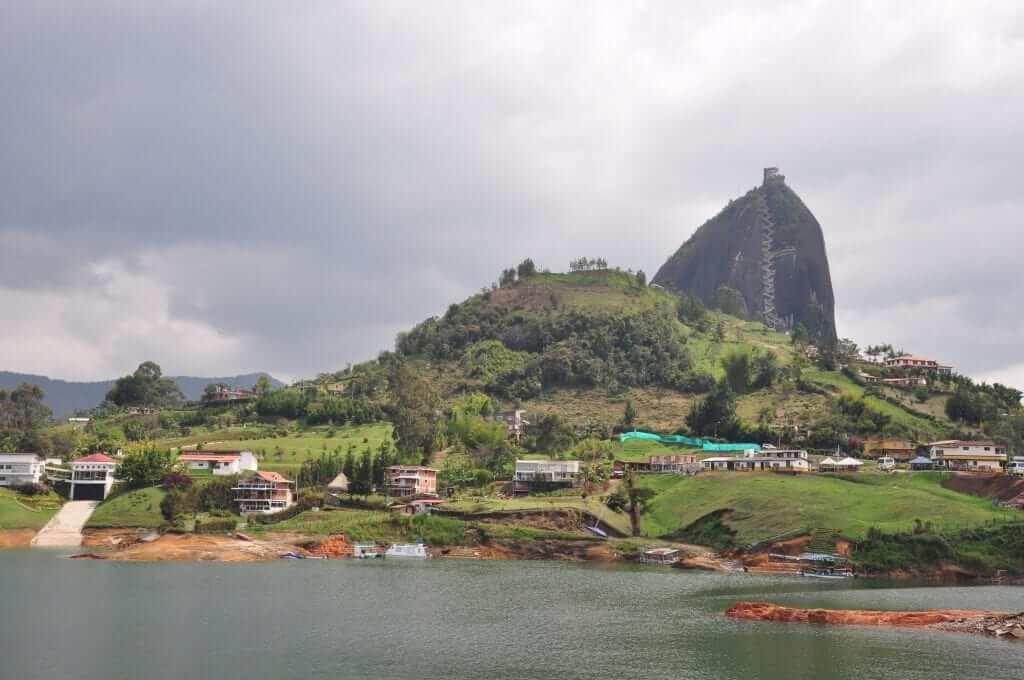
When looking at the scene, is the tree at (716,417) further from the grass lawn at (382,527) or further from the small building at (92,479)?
the small building at (92,479)

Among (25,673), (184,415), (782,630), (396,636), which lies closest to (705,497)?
(782,630)

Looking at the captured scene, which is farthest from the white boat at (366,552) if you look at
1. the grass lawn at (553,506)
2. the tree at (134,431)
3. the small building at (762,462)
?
the tree at (134,431)

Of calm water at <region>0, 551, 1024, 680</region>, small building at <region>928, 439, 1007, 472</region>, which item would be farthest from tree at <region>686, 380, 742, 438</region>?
calm water at <region>0, 551, 1024, 680</region>

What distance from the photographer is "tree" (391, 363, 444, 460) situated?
147625 millimetres

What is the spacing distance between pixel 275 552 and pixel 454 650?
52.9 m

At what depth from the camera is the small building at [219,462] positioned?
135025mm

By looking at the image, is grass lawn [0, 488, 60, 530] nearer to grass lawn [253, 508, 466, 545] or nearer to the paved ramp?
the paved ramp

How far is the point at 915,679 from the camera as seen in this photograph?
49781mm

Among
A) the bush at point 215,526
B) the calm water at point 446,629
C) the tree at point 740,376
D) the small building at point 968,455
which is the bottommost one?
the calm water at point 446,629

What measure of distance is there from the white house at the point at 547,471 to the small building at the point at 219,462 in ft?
123

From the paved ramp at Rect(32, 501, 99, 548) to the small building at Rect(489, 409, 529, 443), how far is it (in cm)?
7069

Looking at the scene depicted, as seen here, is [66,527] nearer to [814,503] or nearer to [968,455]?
[814,503]

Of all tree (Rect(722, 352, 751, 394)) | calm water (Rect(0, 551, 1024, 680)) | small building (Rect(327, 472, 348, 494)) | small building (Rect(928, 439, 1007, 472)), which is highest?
tree (Rect(722, 352, 751, 394))

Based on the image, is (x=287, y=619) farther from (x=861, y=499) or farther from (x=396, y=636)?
(x=861, y=499)
